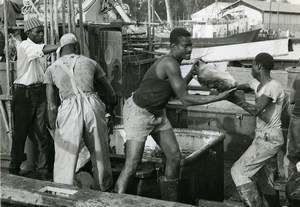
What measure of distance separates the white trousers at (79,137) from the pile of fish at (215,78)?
1.20 meters

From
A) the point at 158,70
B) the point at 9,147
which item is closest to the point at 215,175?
the point at 158,70

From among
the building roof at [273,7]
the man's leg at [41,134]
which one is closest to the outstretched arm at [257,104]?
the man's leg at [41,134]

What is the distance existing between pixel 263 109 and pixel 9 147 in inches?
163

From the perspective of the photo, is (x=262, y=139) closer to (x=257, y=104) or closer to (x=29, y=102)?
(x=257, y=104)

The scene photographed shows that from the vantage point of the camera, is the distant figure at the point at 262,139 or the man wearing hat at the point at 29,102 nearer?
the distant figure at the point at 262,139

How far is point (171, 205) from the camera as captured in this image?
311 centimetres

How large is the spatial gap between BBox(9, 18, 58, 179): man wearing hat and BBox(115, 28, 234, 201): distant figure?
6.29ft

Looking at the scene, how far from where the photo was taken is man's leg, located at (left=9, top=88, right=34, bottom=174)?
5.87m

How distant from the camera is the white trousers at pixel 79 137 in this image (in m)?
4.55

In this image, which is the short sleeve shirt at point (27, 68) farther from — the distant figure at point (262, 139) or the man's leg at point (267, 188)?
the man's leg at point (267, 188)

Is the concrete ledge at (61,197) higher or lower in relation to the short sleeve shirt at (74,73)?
lower

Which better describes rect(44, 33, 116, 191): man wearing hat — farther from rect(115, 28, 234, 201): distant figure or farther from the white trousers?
rect(115, 28, 234, 201): distant figure

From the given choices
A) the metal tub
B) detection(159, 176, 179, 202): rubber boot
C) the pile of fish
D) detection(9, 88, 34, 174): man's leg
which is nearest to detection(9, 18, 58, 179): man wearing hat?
detection(9, 88, 34, 174): man's leg

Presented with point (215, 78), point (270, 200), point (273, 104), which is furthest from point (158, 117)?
point (270, 200)
